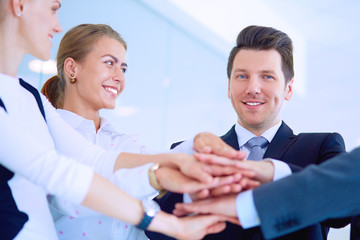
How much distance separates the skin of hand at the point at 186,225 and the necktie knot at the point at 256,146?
25.4 inches

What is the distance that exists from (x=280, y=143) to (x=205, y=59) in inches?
149

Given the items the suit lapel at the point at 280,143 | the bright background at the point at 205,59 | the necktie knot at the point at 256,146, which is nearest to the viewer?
the suit lapel at the point at 280,143

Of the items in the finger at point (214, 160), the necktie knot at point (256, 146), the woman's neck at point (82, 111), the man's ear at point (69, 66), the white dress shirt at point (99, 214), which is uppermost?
the man's ear at point (69, 66)

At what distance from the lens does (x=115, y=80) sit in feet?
7.55

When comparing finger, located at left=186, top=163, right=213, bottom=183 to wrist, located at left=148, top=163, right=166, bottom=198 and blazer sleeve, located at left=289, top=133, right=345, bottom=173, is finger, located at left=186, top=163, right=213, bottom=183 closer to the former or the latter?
wrist, located at left=148, top=163, right=166, bottom=198

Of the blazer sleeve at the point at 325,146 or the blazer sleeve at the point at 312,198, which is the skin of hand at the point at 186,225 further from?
the blazer sleeve at the point at 325,146

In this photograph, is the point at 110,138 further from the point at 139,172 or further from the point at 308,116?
the point at 308,116

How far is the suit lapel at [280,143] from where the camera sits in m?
1.86

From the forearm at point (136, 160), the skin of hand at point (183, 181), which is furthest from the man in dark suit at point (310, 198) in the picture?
the forearm at point (136, 160)

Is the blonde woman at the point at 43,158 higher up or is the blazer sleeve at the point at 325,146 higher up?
the blazer sleeve at the point at 325,146

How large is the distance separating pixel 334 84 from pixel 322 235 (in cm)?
634

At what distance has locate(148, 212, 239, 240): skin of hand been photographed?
4.26 ft

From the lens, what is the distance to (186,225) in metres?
1.34

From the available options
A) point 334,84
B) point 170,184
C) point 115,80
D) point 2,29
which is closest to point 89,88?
point 115,80
